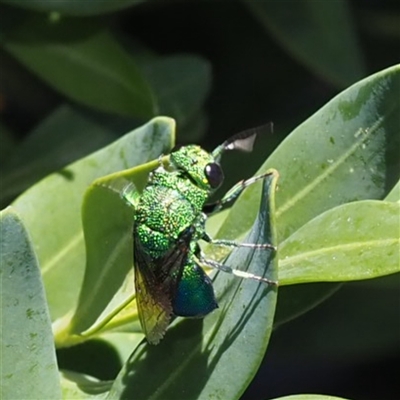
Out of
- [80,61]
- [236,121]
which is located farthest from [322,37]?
[80,61]

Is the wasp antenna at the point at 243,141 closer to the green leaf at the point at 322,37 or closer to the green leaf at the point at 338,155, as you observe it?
the green leaf at the point at 338,155

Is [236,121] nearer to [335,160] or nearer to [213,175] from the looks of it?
[213,175]

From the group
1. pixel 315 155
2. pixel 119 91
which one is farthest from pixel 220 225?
pixel 119 91

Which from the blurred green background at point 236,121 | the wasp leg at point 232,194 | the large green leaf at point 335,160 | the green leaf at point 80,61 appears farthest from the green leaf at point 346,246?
the green leaf at point 80,61

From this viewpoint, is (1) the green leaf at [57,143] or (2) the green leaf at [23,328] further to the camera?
(1) the green leaf at [57,143]

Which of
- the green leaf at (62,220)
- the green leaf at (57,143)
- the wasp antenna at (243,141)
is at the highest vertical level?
the wasp antenna at (243,141)

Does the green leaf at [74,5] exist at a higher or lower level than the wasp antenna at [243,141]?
higher

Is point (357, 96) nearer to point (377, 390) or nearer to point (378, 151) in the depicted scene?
point (378, 151)
